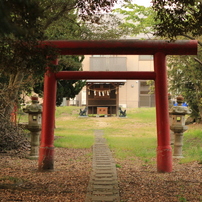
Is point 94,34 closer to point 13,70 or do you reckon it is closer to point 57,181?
point 13,70

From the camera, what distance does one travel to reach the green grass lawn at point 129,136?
1125 centimetres

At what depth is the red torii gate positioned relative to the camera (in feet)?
23.0

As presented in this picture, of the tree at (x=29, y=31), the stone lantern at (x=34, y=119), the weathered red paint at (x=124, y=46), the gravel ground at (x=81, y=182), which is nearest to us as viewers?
the tree at (x=29, y=31)

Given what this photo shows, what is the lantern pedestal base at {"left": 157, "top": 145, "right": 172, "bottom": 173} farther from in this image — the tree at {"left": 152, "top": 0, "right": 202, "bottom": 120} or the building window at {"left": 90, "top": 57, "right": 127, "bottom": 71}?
the building window at {"left": 90, "top": 57, "right": 127, "bottom": 71}

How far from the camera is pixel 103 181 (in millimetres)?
6582

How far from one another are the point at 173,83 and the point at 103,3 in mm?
14813

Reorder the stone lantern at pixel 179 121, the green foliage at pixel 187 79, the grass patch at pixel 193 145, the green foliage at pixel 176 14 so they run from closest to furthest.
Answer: the green foliage at pixel 176 14 → the stone lantern at pixel 179 121 → the grass patch at pixel 193 145 → the green foliage at pixel 187 79

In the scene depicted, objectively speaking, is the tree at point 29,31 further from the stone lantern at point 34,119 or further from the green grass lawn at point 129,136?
the green grass lawn at point 129,136

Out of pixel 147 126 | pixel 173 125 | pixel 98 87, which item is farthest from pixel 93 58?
pixel 173 125

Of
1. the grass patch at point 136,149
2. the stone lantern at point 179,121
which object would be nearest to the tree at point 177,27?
the stone lantern at point 179,121

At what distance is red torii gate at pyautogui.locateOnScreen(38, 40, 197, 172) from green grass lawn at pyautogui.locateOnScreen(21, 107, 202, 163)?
253cm

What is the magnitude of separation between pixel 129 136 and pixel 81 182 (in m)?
10.5

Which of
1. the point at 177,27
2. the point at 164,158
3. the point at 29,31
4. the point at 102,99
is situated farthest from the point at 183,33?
the point at 102,99

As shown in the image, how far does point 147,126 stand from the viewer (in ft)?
71.6
